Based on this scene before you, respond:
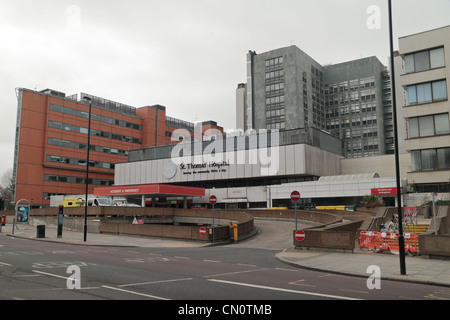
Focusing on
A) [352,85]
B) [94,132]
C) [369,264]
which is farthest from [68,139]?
[369,264]

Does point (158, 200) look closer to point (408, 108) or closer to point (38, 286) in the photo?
point (408, 108)

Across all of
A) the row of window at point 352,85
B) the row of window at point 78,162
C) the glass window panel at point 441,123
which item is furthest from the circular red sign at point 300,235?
the row of window at point 352,85

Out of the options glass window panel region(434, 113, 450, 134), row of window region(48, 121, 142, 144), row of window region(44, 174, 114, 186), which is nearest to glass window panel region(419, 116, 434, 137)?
glass window panel region(434, 113, 450, 134)

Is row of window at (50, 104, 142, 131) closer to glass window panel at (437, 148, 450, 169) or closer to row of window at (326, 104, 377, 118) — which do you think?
row of window at (326, 104, 377, 118)

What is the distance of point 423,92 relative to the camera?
1802 inches

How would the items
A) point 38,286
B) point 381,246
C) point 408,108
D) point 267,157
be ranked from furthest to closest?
point 267,157 < point 408,108 < point 381,246 < point 38,286

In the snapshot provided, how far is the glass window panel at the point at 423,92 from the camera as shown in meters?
45.4

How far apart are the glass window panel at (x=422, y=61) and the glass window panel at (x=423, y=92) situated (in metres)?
1.97

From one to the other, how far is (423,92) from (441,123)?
429 centimetres

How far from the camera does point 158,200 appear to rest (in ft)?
279

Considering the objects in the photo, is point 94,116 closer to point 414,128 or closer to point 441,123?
point 414,128

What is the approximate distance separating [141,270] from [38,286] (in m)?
4.18

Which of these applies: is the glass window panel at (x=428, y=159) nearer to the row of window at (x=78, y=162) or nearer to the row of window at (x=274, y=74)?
the row of window at (x=274, y=74)

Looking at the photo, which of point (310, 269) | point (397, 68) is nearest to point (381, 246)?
point (310, 269)
